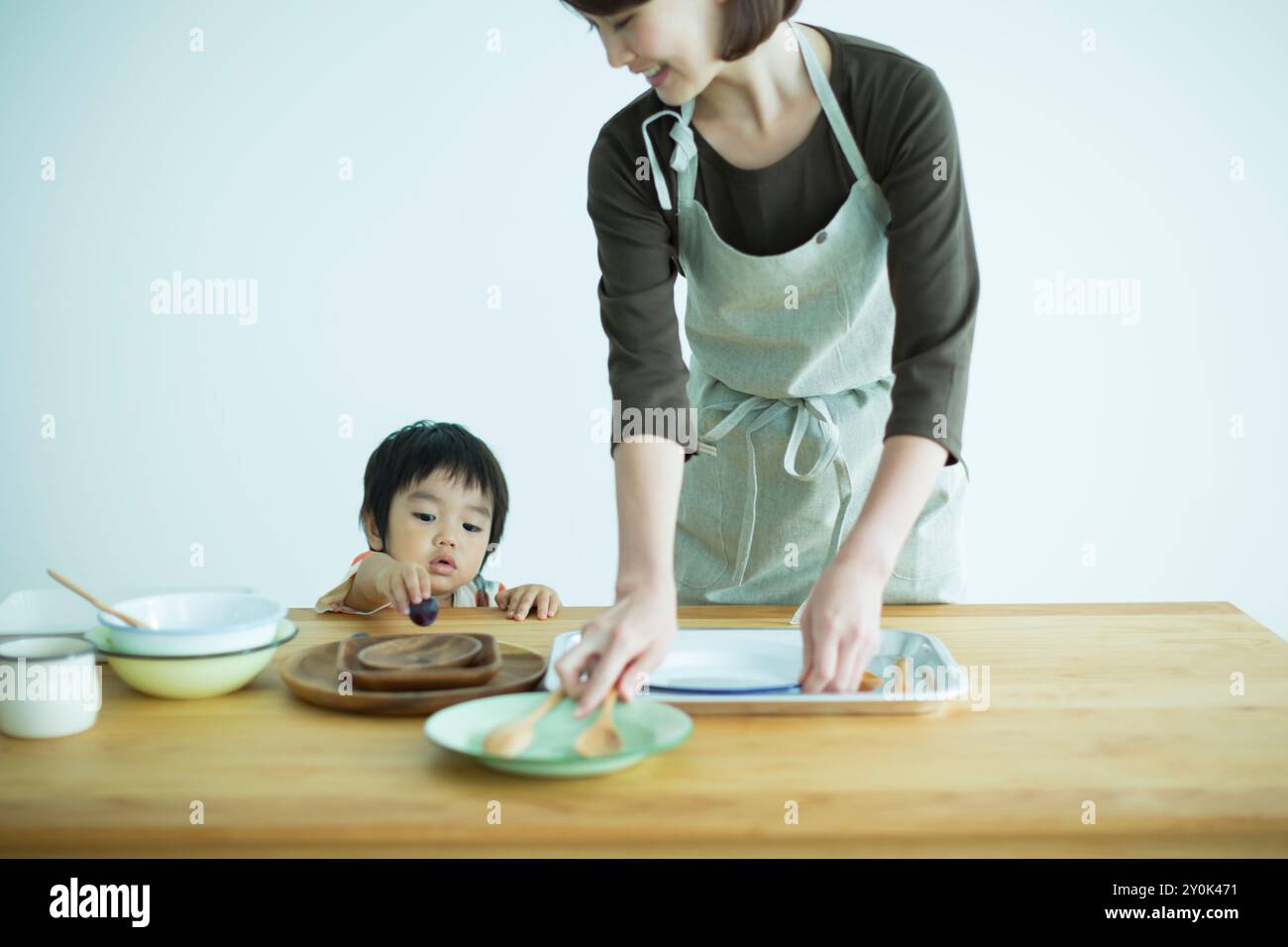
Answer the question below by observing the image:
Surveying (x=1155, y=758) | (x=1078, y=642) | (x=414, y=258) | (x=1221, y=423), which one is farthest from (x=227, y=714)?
(x=1221, y=423)

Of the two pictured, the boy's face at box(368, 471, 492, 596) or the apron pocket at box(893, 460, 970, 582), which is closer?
the apron pocket at box(893, 460, 970, 582)

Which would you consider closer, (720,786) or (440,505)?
(720,786)

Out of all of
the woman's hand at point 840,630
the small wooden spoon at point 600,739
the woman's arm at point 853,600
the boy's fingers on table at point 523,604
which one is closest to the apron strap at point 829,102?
the woman's arm at point 853,600

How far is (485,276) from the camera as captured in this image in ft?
11.4

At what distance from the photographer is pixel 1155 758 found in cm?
98

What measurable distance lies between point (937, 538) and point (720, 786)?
0.85 meters

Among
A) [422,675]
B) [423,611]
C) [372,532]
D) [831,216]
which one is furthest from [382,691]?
[372,532]

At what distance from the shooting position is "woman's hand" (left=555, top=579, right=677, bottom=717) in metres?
1.03

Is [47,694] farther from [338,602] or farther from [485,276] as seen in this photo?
[485,276]

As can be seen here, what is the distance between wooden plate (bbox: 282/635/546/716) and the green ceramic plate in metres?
0.04

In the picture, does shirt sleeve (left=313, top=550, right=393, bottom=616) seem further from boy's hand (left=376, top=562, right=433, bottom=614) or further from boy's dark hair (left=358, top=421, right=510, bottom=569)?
boy's dark hair (left=358, top=421, right=510, bottom=569)

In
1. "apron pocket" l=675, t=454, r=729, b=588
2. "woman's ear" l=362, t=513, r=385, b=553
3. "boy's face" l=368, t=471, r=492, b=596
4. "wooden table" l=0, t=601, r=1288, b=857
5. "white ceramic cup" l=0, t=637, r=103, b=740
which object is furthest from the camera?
"woman's ear" l=362, t=513, r=385, b=553

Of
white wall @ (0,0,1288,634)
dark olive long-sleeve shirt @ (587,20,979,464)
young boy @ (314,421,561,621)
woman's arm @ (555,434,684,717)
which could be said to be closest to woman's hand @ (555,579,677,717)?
woman's arm @ (555,434,684,717)

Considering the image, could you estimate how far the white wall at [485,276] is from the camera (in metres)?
3.38
